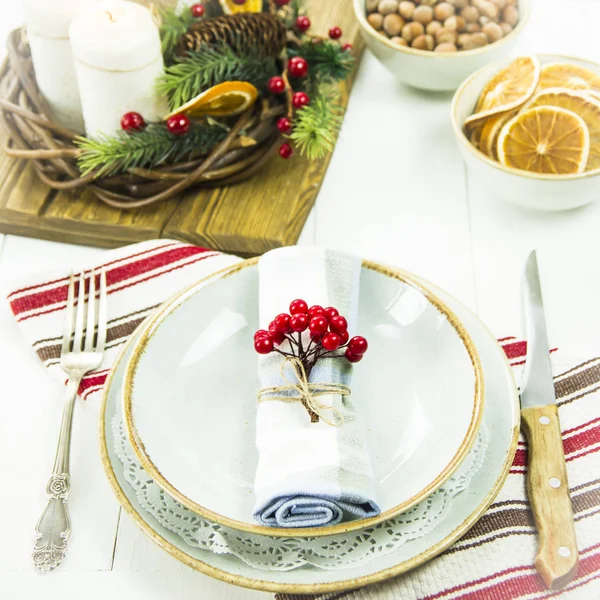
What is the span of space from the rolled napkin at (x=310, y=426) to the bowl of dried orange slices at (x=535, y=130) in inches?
11.6

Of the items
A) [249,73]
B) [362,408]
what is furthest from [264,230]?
[362,408]

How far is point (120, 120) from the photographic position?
0.93 m

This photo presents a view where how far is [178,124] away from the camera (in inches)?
35.9

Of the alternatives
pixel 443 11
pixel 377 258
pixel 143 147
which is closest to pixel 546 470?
pixel 377 258

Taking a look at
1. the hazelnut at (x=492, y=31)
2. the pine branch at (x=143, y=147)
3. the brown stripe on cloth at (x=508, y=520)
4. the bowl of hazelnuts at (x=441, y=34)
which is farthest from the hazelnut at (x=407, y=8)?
the brown stripe on cloth at (x=508, y=520)

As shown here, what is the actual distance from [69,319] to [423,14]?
2.07 feet

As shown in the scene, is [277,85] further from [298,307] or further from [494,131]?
[298,307]

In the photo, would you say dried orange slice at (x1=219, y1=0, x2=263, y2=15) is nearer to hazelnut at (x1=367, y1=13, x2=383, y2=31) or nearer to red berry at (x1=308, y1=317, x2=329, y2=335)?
hazelnut at (x1=367, y1=13, x2=383, y2=31)

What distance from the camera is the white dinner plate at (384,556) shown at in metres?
0.58

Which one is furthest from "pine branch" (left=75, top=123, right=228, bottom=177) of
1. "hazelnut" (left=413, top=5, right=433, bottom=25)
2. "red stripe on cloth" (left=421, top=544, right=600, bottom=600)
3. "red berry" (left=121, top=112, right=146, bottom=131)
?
"red stripe on cloth" (left=421, top=544, right=600, bottom=600)

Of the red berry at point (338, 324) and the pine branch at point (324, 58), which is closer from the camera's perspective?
the red berry at point (338, 324)

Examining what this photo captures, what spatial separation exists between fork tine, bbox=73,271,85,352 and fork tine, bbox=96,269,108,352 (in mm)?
18

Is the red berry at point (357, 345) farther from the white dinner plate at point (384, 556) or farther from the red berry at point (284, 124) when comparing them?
the red berry at point (284, 124)

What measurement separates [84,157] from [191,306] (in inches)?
11.3
